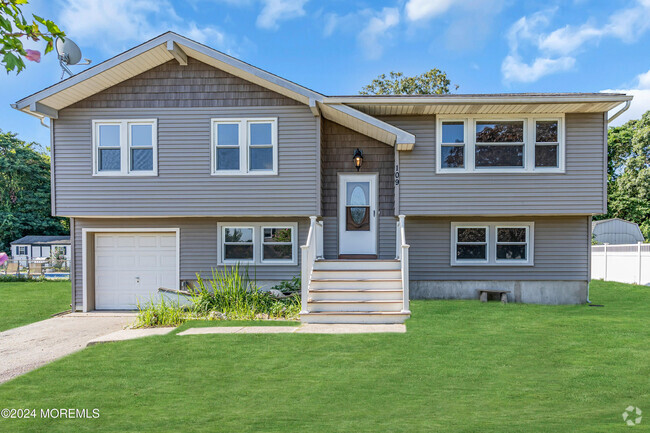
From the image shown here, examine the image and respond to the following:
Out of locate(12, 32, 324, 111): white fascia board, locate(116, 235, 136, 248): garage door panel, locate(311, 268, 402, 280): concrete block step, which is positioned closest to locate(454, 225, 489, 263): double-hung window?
locate(311, 268, 402, 280): concrete block step

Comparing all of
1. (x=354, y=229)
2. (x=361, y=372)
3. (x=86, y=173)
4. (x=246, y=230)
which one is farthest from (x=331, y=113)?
(x=361, y=372)

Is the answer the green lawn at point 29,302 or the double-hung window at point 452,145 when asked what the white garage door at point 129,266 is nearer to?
the green lawn at point 29,302

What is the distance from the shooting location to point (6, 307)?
12766 millimetres

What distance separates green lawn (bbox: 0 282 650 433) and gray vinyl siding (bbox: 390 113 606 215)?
358 cm

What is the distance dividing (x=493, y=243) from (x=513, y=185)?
1717 mm

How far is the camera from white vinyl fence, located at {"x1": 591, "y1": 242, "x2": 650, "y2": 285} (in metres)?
16.3

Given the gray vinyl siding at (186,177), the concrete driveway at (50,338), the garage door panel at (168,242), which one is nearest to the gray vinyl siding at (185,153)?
the gray vinyl siding at (186,177)

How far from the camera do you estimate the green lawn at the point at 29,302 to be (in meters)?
11.1

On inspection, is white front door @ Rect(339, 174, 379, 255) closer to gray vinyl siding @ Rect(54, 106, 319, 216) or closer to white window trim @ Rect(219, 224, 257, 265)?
gray vinyl siding @ Rect(54, 106, 319, 216)

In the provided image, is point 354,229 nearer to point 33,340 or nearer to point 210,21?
point 33,340

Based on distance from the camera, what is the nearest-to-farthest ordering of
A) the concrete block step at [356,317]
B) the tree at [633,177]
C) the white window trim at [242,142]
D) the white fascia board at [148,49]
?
the concrete block step at [356,317] → the white fascia board at [148,49] → the white window trim at [242,142] → the tree at [633,177]

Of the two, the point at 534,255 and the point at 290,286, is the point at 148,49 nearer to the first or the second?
the point at 290,286

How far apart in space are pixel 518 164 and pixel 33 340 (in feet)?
37.1

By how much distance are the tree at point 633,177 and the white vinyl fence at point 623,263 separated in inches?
547
